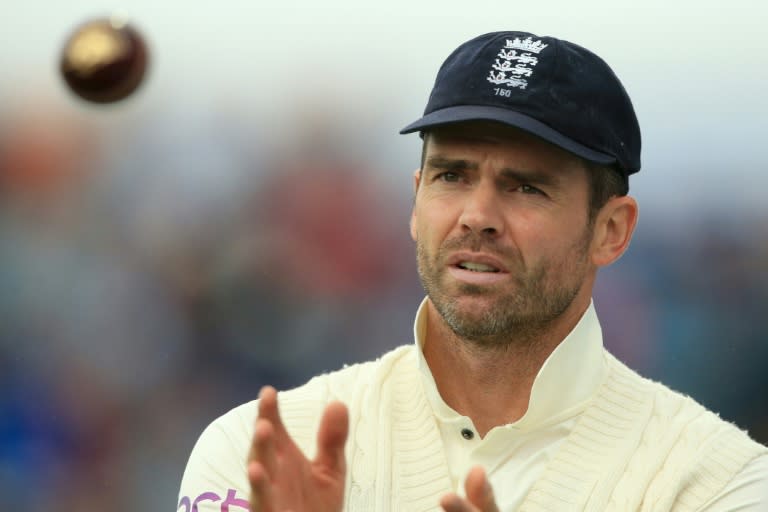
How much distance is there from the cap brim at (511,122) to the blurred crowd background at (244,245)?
237cm

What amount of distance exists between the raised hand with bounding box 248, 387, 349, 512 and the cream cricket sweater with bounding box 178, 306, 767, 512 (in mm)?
420

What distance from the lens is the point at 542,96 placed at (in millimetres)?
2211

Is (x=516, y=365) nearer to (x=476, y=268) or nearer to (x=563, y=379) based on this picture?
(x=563, y=379)

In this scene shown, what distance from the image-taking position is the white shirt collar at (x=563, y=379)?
2.16m

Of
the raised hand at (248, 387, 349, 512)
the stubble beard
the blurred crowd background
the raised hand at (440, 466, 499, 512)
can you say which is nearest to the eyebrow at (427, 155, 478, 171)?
the stubble beard

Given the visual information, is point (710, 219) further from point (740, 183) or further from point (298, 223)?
point (298, 223)

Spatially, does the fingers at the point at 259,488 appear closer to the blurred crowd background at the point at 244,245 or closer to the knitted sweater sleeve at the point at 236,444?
the knitted sweater sleeve at the point at 236,444

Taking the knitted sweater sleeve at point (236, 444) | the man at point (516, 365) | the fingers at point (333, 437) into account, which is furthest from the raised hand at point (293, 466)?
the knitted sweater sleeve at point (236, 444)

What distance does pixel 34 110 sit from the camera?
525cm

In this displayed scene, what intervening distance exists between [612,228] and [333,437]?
99 centimetres

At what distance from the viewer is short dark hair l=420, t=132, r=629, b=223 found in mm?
2299

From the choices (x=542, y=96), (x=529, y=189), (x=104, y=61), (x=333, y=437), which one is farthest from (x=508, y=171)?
(x=104, y=61)

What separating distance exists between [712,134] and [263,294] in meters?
1.95

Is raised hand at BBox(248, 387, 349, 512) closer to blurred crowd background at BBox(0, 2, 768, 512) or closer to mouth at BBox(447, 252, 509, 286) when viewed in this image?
mouth at BBox(447, 252, 509, 286)
